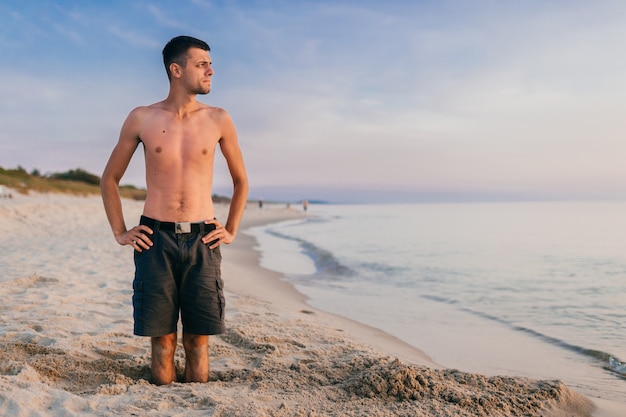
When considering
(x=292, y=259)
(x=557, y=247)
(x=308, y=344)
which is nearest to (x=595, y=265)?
(x=557, y=247)

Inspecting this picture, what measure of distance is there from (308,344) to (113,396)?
201cm

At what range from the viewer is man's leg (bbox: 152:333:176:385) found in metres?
3.47

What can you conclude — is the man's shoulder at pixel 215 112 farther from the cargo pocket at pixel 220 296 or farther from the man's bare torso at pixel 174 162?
the cargo pocket at pixel 220 296

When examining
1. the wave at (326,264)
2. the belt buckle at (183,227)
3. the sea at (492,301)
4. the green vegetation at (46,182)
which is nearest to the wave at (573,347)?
the sea at (492,301)

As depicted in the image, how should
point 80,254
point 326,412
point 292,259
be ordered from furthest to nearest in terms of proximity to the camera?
point 292,259 → point 80,254 → point 326,412

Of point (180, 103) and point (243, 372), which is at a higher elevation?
point (180, 103)

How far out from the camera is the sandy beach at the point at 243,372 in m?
2.96

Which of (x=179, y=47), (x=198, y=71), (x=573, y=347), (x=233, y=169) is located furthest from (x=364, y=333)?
(x=179, y=47)

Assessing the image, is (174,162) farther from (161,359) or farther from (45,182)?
(45,182)

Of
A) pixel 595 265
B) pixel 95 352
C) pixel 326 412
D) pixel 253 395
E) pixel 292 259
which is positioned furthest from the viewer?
pixel 292 259

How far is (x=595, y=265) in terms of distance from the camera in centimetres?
1291

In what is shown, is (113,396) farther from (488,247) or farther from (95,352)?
(488,247)

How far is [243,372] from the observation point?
376cm

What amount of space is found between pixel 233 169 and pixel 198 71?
2.42ft
